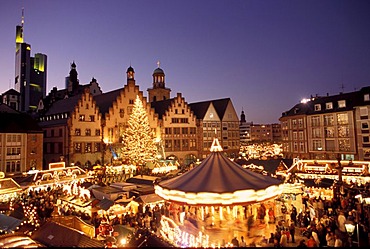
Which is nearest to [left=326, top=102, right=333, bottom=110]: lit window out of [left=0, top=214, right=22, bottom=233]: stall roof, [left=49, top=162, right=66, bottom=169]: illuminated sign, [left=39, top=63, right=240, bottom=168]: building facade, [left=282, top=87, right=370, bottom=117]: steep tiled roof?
[left=282, top=87, right=370, bottom=117]: steep tiled roof

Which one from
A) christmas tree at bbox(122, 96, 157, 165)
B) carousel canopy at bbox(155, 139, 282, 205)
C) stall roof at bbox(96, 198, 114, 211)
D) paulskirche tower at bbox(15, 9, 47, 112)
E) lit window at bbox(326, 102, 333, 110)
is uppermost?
paulskirche tower at bbox(15, 9, 47, 112)

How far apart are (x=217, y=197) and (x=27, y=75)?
307 feet

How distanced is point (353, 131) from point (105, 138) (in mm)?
34641

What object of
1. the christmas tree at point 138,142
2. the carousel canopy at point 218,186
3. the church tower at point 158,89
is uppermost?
the church tower at point 158,89

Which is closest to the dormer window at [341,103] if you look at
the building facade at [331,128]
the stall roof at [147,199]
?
the building facade at [331,128]

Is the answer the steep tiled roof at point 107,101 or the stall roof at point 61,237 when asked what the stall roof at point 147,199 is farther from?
the steep tiled roof at point 107,101

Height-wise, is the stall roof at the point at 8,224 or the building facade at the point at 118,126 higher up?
the building facade at the point at 118,126

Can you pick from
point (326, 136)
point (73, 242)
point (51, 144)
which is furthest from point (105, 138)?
point (326, 136)

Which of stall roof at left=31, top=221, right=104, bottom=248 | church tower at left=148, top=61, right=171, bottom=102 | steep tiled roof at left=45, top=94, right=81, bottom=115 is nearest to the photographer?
stall roof at left=31, top=221, right=104, bottom=248

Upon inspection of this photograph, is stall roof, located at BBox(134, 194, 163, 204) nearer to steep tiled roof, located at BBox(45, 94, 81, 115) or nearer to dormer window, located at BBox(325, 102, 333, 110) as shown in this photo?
steep tiled roof, located at BBox(45, 94, 81, 115)

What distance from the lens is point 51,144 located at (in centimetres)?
3812

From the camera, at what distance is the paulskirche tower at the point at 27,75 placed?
286ft

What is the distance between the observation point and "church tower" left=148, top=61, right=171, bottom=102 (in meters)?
60.7

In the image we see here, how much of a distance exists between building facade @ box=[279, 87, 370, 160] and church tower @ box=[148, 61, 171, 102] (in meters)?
24.7
